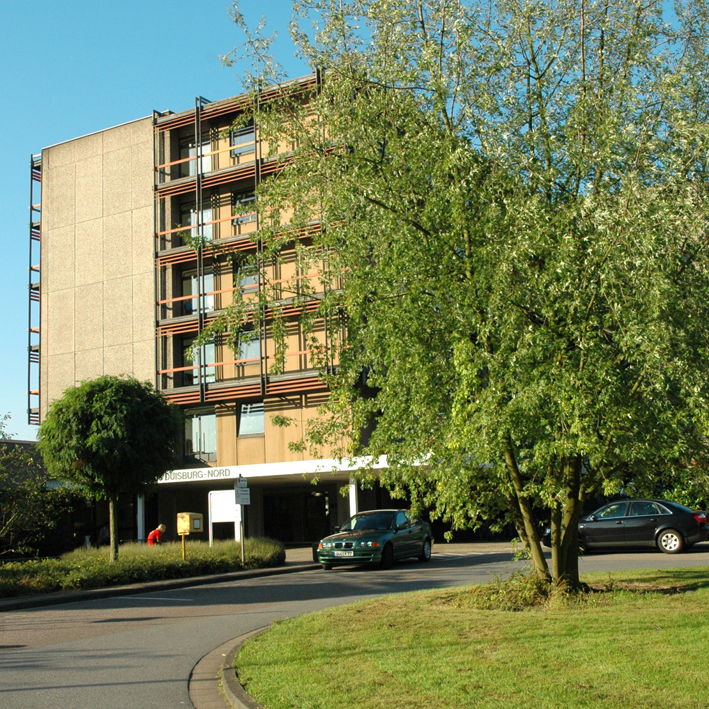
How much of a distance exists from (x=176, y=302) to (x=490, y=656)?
33.0 metres

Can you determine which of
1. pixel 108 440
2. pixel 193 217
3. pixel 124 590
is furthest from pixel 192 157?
pixel 124 590

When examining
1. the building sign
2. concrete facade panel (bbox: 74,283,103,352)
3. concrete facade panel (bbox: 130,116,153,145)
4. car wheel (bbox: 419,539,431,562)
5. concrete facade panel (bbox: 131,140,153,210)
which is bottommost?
car wheel (bbox: 419,539,431,562)

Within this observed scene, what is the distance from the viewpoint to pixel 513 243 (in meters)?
9.99

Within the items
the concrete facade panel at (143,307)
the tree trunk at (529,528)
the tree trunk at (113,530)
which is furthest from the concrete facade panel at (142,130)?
the tree trunk at (529,528)

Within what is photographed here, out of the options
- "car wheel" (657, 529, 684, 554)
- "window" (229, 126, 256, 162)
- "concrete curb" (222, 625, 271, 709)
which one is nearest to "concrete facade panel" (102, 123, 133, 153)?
"window" (229, 126, 256, 162)

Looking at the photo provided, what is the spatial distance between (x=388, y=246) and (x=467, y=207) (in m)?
1.21

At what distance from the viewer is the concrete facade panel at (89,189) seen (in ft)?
135

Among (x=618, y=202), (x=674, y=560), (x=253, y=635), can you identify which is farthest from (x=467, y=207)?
(x=674, y=560)

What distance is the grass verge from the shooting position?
1648 cm

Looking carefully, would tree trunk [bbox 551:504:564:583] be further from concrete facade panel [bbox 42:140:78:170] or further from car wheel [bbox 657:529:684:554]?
concrete facade panel [bbox 42:140:78:170]

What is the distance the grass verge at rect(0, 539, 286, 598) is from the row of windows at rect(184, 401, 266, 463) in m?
12.7

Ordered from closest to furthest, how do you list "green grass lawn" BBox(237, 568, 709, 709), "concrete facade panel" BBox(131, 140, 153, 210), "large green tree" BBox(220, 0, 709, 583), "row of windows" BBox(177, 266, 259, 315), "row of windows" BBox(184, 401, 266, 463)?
"green grass lawn" BBox(237, 568, 709, 709), "large green tree" BBox(220, 0, 709, 583), "row of windows" BBox(184, 401, 266, 463), "row of windows" BBox(177, 266, 259, 315), "concrete facade panel" BBox(131, 140, 153, 210)

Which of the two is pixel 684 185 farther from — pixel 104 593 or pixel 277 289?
pixel 104 593

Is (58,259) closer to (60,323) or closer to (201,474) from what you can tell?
(60,323)
